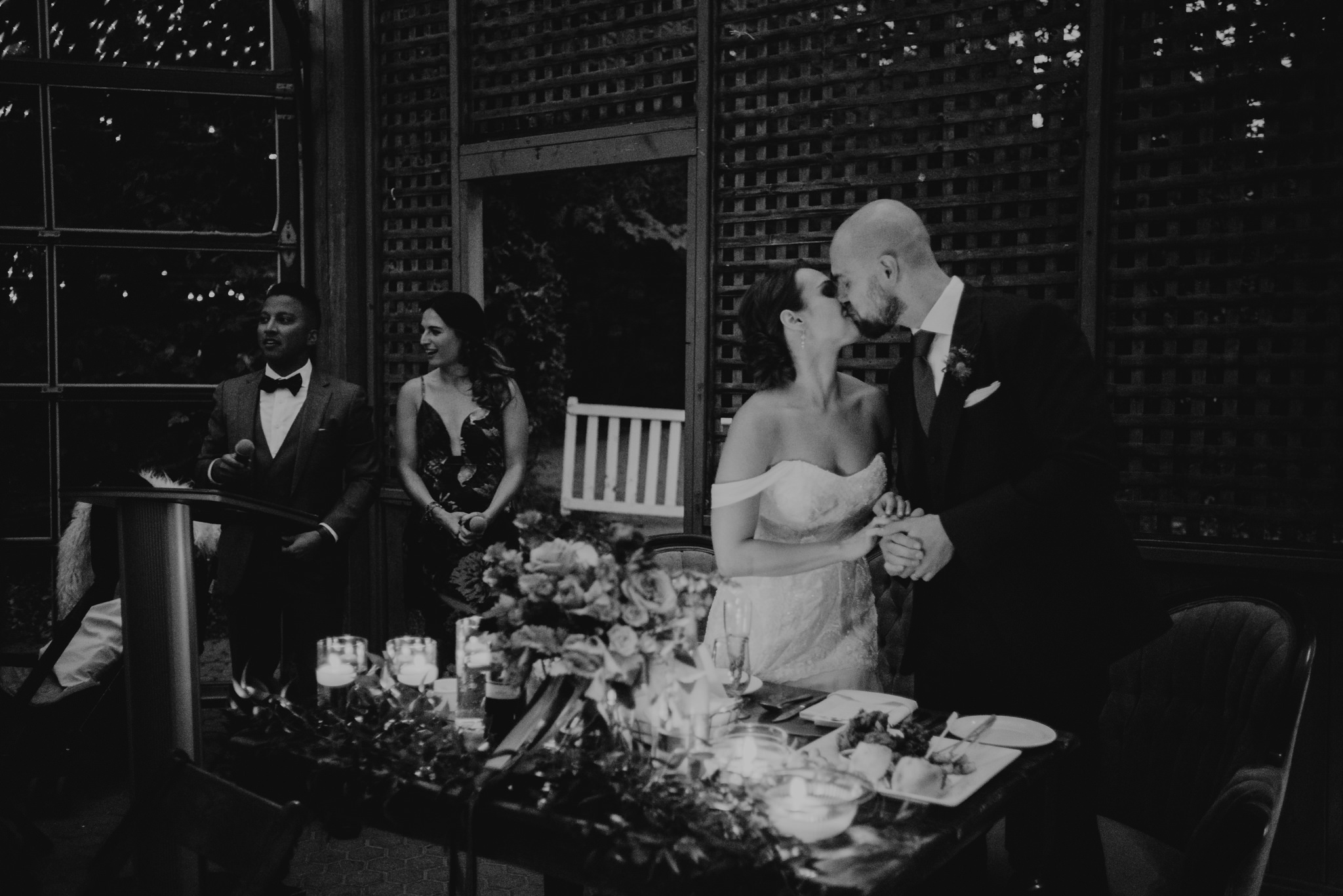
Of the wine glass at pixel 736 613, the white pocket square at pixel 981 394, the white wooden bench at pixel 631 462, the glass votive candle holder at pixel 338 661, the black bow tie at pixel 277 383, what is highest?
the white pocket square at pixel 981 394

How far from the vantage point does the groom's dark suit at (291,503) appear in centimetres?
418

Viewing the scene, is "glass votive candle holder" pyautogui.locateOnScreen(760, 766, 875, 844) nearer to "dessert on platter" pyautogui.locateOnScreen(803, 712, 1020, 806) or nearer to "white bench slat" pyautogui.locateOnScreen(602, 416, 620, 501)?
"dessert on platter" pyautogui.locateOnScreen(803, 712, 1020, 806)

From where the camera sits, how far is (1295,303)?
342 centimetres

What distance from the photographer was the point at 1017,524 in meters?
2.54

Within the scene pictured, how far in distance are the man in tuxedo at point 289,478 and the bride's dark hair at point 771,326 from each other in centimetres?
185

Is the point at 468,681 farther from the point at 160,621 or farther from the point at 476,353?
the point at 476,353

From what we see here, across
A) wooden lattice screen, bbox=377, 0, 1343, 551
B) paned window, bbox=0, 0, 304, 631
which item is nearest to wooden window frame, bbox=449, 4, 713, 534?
wooden lattice screen, bbox=377, 0, 1343, 551

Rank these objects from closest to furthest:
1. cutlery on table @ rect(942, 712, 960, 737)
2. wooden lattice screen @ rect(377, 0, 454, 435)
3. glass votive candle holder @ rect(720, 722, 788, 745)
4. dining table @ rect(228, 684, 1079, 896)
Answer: dining table @ rect(228, 684, 1079, 896)
glass votive candle holder @ rect(720, 722, 788, 745)
cutlery on table @ rect(942, 712, 960, 737)
wooden lattice screen @ rect(377, 0, 454, 435)

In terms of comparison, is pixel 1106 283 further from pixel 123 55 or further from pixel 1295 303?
pixel 123 55

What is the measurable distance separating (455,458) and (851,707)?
2307 millimetres

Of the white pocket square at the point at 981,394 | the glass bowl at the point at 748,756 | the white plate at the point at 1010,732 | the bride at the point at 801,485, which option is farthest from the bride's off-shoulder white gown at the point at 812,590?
the glass bowl at the point at 748,756

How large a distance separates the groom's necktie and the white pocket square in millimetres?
116

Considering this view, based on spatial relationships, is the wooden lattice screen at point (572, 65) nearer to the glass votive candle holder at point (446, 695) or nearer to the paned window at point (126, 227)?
the paned window at point (126, 227)

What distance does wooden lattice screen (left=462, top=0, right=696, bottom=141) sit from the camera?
4629 millimetres
